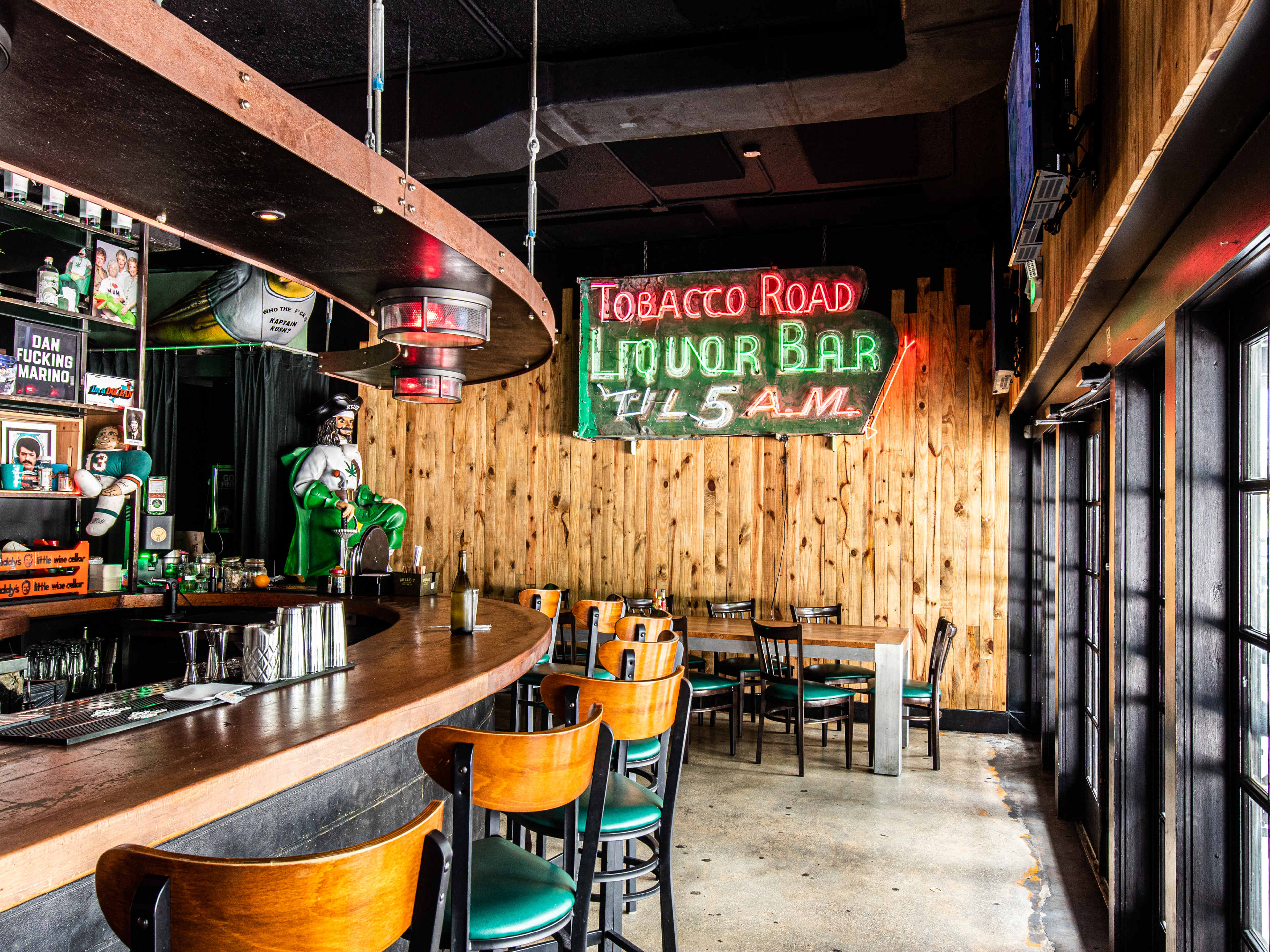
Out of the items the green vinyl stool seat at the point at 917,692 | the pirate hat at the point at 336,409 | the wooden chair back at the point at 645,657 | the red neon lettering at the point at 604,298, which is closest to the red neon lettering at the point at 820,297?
the red neon lettering at the point at 604,298

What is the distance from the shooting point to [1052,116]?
6.95ft

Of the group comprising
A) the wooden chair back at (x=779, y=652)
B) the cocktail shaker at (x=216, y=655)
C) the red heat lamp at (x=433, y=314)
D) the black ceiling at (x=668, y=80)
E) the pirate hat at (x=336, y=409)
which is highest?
the black ceiling at (x=668, y=80)

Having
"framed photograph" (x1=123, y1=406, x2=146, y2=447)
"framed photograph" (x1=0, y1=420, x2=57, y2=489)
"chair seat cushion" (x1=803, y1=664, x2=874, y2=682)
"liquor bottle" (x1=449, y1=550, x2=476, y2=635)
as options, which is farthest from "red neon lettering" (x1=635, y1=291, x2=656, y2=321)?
"framed photograph" (x1=0, y1=420, x2=57, y2=489)

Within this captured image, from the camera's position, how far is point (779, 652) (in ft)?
18.3

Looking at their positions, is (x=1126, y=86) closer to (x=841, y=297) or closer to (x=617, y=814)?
(x=617, y=814)

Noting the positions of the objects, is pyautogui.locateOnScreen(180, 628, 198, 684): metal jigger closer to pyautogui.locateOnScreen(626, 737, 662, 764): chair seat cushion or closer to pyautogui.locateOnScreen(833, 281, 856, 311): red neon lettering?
pyautogui.locateOnScreen(626, 737, 662, 764): chair seat cushion

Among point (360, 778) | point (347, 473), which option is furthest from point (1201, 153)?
point (347, 473)

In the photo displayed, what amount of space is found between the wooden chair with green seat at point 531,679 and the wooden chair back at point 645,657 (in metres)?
0.26

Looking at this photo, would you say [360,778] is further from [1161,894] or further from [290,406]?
[290,406]

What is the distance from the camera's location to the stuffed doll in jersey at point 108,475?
505 centimetres

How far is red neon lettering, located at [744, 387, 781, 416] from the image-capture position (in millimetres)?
6535

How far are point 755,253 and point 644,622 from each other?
3.51 m

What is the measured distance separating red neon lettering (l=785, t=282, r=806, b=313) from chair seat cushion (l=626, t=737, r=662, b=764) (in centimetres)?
393

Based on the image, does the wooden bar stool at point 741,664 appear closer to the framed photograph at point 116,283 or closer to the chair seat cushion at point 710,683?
the chair seat cushion at point 710,683
